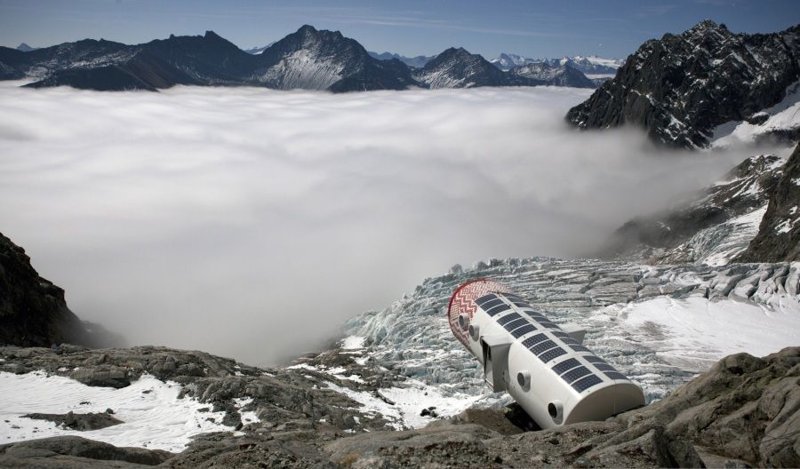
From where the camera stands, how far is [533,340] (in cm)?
3525

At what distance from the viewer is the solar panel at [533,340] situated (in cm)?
3491

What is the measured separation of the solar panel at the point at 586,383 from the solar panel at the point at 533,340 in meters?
5.37

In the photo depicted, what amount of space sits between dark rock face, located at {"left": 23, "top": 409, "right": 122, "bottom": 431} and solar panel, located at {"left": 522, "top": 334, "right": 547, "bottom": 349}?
24559 mm

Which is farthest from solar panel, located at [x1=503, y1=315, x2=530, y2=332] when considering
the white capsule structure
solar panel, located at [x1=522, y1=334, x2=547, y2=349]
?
solar panel, located at [x1=522, y1=334, x2=547, y2=349]

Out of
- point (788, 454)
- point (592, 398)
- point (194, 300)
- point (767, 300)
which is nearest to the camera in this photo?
point (788, 454)

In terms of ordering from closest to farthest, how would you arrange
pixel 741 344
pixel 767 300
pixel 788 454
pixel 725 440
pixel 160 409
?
pixel 788 454 → pixel 725 440 → pixel 160 409 → pixel 741 344 → pixel 767 300

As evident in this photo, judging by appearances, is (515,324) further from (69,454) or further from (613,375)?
(69,454)

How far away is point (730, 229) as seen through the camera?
534 feet

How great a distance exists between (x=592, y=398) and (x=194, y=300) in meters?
151

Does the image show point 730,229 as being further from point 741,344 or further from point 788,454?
point 788,454

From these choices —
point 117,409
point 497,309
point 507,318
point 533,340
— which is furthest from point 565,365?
point 117,409

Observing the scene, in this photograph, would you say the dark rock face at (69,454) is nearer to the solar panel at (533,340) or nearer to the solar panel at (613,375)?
the solar panel at (533,340)

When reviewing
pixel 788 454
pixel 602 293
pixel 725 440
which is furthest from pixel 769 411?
pixel 602 293

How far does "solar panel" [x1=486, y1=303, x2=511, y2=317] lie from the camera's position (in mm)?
40875
